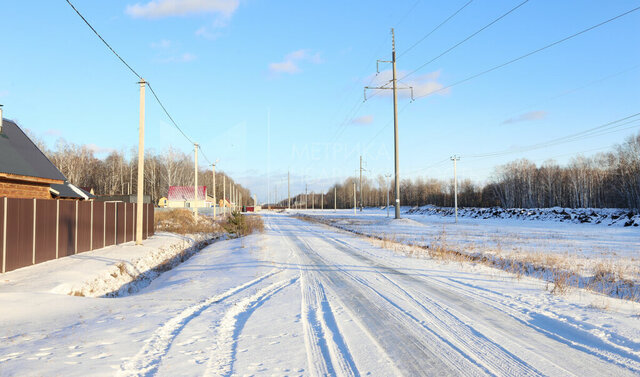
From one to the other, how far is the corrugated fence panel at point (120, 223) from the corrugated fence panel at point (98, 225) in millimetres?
1787

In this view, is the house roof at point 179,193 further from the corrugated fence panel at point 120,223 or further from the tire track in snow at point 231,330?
the tire track in snow at point 231,330

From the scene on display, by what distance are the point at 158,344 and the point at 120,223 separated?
16.2m

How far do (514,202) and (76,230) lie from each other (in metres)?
79.6

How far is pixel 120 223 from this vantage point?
18.6 metres

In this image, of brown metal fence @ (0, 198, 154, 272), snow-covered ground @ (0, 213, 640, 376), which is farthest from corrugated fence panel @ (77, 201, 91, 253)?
snow-covered ground @ (0, 213, 640, 376)

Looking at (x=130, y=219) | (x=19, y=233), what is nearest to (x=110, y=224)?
(x=130, y=219)

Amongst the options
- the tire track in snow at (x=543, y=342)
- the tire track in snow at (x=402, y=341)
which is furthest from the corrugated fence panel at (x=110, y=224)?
the tire track in snow at (x=543, y=342)

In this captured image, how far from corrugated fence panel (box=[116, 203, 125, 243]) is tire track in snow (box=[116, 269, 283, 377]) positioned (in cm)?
1360

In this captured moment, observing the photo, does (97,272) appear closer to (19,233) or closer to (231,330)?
(19,233)

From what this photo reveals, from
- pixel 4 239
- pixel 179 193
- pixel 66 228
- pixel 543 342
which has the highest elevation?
pixel 179 193

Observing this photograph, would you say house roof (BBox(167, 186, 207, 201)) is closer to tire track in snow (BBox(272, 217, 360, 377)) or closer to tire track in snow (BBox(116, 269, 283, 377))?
tire track in snow (BBox(116, 269, 283, 377))

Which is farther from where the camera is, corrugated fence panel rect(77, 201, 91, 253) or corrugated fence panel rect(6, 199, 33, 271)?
corrugated fence panel rect(77, 201, 91, 253)

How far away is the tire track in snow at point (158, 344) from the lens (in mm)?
3746

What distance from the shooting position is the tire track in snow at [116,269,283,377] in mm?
3746
